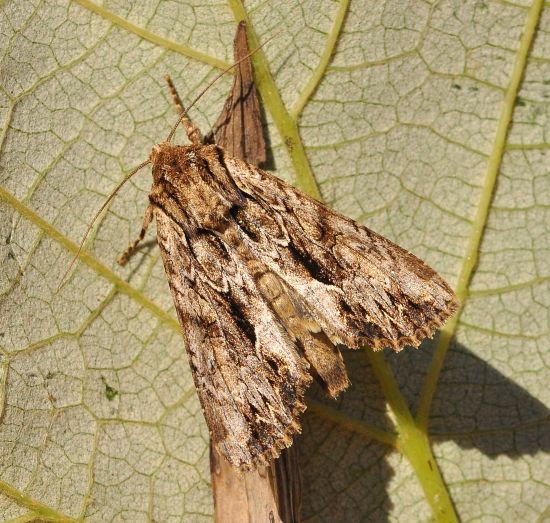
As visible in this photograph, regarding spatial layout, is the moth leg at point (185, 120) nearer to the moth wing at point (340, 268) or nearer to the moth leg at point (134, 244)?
the moth wing at point (340, 268)

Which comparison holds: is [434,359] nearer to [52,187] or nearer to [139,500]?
[139,500]

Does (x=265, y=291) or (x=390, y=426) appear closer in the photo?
(x=265, y=291)

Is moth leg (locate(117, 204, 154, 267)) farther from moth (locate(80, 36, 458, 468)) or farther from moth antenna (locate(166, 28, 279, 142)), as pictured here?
moth antenna (locate(166, 28, 279, 142))

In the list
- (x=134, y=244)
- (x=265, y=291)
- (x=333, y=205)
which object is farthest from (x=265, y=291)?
(x=134, y=244)

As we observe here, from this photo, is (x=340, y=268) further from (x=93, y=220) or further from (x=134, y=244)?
(x=93, y=220)

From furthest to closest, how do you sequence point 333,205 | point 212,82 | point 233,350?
point 333,205 → point 212,82 → point 233,350

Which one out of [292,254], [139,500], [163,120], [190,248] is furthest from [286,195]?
[139,500]

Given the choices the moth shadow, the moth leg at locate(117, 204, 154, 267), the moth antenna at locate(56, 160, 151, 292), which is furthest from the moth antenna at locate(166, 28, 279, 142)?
A: the moth shadow

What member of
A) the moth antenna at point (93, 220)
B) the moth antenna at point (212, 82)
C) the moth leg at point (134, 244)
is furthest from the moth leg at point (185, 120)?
the moth leg at point (134, 244)
